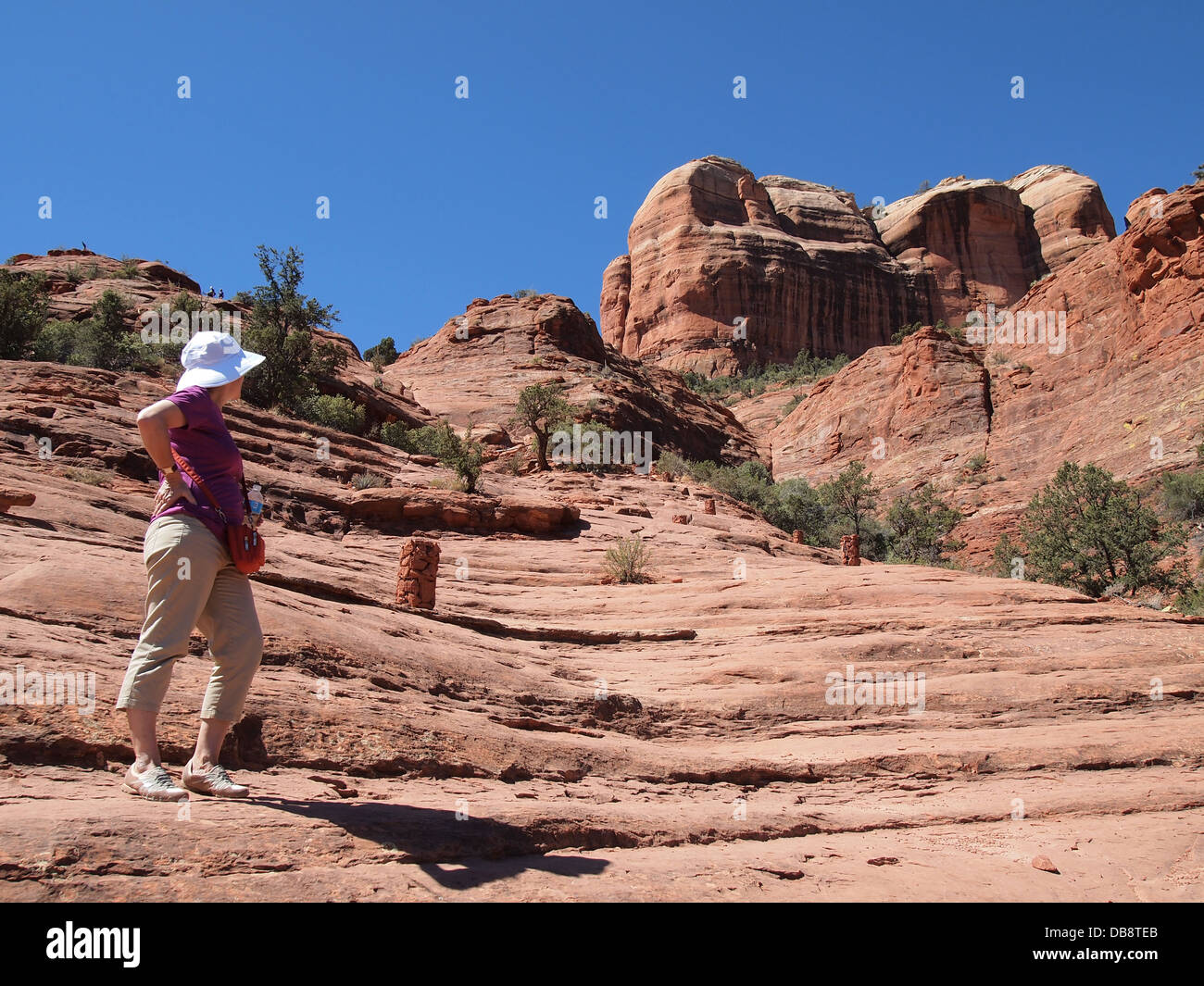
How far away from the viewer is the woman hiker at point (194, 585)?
3.65 m

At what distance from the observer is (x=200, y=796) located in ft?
12.4

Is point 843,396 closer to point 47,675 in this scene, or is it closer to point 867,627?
point 867,627

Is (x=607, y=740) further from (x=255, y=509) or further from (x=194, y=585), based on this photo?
(x=194, y=585)

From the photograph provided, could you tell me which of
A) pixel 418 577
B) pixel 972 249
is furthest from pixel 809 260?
pixel 418 577

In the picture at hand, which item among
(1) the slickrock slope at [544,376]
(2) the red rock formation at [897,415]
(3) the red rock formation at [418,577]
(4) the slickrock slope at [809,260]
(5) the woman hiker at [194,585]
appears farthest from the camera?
(4) the slickrock slope at [809,260]

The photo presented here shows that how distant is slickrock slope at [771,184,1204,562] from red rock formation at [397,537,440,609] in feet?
100

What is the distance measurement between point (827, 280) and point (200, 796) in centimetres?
8614

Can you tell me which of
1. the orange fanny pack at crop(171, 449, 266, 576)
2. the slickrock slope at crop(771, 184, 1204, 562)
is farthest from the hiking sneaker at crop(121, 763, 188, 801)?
the slickrock slope at crop(771, 184, 1204, 562)

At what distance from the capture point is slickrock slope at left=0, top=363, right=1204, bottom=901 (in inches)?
140

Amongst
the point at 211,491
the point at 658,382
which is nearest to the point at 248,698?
the point at 211,491

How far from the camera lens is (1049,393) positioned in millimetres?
43344

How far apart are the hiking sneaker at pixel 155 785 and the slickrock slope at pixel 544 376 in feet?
106

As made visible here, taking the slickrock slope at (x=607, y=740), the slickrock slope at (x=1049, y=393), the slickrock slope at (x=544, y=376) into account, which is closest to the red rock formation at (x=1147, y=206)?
the slickrock slope at (x=1049, y=393)

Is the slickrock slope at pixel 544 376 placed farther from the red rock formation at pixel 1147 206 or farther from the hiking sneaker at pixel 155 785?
the hiking sneaker at pixel 155 785
